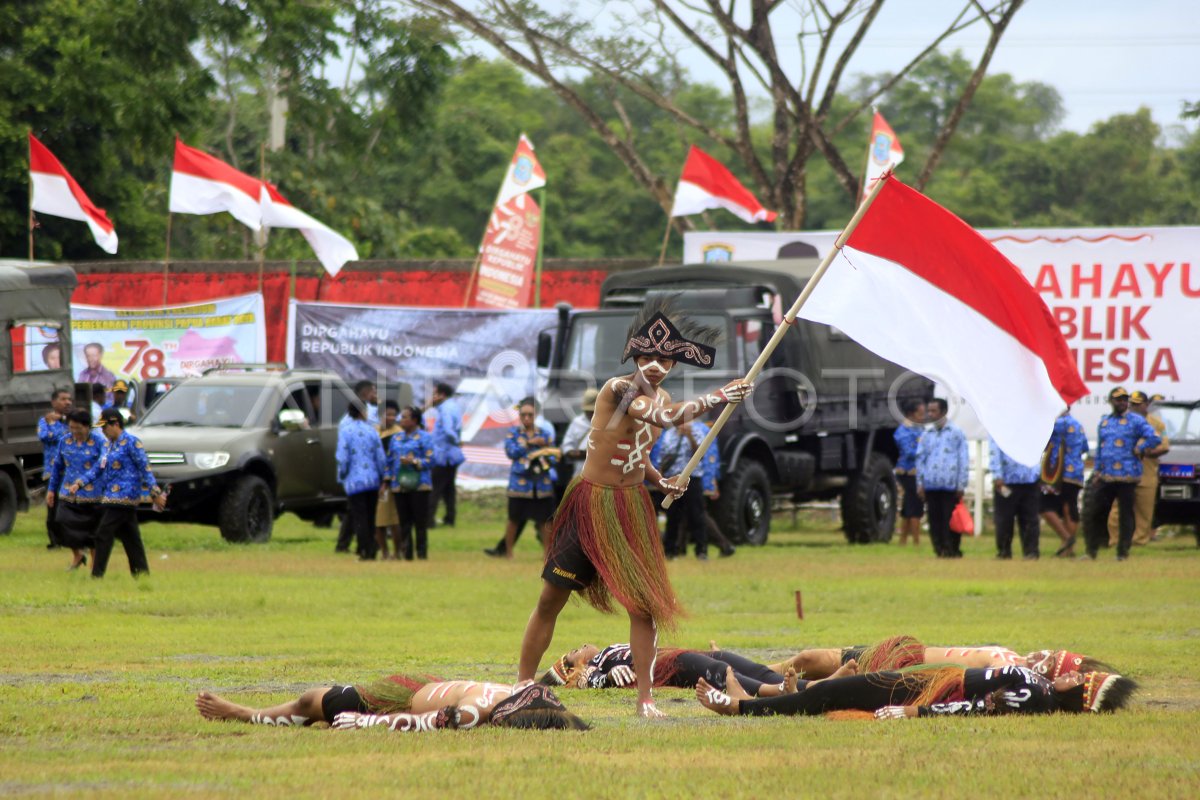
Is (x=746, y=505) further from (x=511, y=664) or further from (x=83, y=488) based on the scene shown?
(x=511, y=664)

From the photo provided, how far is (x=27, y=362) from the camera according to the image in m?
22.3

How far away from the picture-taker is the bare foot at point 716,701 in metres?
8.69

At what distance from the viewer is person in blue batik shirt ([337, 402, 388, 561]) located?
1986 centimetres

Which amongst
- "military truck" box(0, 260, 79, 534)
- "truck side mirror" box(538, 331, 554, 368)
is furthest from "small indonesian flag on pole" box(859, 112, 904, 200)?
"military truck" box(0, 260, 79, 534)

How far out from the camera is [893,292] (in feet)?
32.3

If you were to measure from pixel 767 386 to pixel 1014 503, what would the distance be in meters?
3.66

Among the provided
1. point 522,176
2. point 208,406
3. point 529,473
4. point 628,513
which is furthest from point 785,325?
point 522,176

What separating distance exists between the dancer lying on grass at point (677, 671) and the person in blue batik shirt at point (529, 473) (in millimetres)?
9498

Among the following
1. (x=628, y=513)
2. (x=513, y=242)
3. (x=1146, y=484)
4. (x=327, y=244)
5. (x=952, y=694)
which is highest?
(x=513, y=242)

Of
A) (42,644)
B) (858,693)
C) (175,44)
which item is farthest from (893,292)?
(175,44)

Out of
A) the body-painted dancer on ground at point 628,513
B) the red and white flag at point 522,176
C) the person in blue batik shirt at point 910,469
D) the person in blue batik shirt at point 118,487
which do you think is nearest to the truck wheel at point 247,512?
the person in blue batik shirt at point 118,487

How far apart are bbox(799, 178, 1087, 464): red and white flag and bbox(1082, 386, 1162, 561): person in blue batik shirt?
38.3 ft

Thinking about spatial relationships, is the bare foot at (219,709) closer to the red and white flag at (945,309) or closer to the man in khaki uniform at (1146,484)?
the red and white flag at (945,309)

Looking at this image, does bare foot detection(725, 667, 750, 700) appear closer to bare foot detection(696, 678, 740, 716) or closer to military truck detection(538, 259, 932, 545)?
bare foot detection(696, 678, 740, 716)
